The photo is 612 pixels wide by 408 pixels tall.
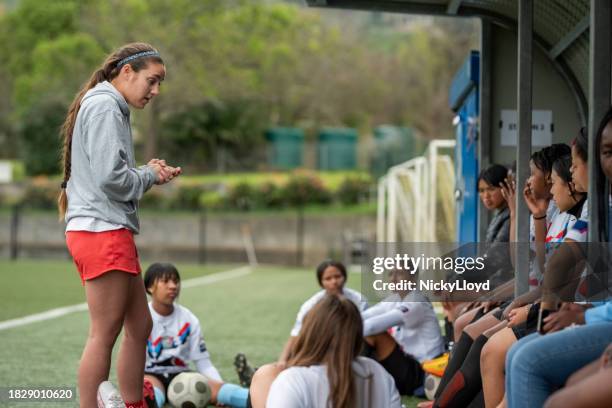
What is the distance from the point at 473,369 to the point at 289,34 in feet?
141

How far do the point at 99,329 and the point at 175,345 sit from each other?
2171 mm

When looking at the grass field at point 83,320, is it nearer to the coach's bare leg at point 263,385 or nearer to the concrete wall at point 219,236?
the coach's bare leg at point 263,385

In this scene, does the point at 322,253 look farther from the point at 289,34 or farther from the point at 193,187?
the point at 289,34

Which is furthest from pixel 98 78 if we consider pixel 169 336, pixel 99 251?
pixel 169 336

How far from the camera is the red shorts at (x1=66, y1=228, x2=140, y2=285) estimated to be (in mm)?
4059

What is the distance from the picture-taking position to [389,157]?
3269 cm

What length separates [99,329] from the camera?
13.4 ft

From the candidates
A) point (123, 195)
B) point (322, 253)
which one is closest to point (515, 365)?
point (123, 195)

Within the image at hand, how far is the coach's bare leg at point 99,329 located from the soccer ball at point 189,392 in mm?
1703

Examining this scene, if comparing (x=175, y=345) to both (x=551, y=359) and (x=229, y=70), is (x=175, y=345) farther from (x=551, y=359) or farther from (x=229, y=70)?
(x=229, y=70)

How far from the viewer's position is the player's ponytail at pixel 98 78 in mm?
4273

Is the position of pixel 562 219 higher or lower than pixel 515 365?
higher

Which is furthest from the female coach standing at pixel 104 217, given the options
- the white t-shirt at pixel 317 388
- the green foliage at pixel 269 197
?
the green foliage at pixel 269 197

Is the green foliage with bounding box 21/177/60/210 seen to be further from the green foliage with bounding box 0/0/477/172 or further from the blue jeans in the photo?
the blue jeans
